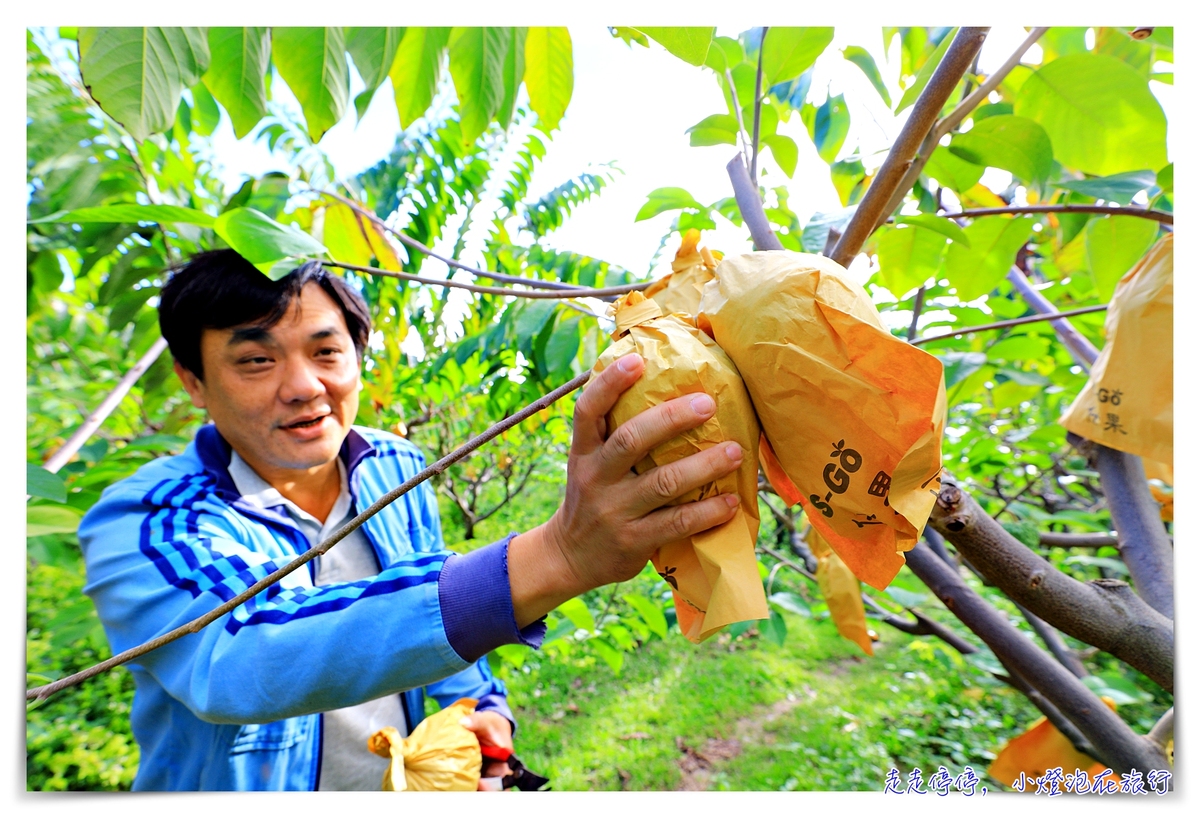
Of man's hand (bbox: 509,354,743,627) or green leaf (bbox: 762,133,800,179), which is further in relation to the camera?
green leaf (bbox: 762,133,800,179)

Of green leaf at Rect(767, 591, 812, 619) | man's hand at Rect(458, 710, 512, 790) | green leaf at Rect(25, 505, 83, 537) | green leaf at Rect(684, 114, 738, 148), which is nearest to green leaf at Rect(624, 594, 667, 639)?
green leaf at Rect(767, 591, 812, 619)

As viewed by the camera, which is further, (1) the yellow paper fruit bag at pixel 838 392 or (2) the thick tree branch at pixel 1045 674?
(2) the thick tree branch at pixel 1045 674

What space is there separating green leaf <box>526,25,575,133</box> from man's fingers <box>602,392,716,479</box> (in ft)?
1.39

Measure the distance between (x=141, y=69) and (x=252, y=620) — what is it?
1.68ft

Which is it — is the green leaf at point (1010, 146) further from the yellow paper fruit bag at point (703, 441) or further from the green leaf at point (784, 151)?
the yellow paper fruit bag at point (703, 441)

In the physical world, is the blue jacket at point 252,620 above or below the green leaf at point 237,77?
below

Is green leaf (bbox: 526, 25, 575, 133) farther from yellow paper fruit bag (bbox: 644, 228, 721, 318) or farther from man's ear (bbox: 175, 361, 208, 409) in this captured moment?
man's ear (bbox: 175, 361, 208, 409)

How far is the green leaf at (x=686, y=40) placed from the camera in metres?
0.59

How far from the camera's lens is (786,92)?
949 millimetres

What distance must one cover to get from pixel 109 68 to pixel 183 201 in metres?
0.96

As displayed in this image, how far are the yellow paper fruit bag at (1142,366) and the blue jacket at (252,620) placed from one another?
775 mm

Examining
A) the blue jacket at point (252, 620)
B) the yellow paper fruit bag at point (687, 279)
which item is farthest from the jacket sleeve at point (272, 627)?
the yellow paper fruit bag at point (687, 279)

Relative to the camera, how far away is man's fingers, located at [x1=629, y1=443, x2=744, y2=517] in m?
0.43

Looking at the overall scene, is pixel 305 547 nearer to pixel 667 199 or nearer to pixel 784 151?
pixel 667 199
